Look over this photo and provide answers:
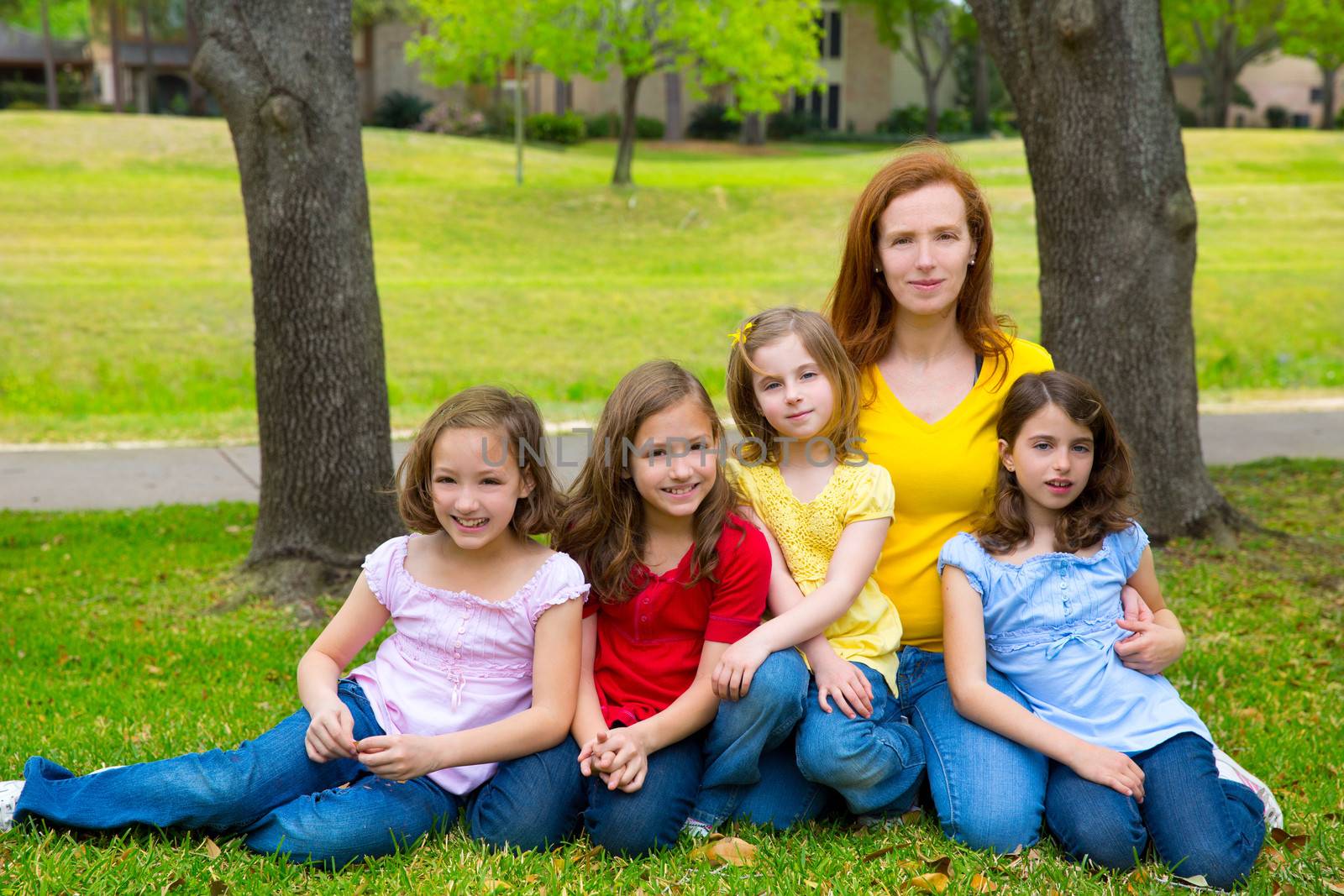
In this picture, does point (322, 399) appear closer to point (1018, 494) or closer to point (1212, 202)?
point (1018, 494)

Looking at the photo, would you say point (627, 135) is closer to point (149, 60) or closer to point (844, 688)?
point (149, 60)

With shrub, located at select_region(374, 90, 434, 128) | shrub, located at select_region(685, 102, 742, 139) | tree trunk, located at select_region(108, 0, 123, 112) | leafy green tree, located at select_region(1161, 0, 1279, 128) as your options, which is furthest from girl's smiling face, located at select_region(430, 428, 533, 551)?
tree trunk, located at select_region(108, 0, 123, 112)

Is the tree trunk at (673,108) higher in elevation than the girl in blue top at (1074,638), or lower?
higher

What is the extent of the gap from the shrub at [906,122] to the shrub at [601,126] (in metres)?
10.6

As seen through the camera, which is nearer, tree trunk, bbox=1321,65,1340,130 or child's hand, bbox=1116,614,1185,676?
child's hand, bbox=1116,614,1185,676

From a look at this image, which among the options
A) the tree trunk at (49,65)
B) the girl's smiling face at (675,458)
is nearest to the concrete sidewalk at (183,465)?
the girl's smiling face at (675,458)

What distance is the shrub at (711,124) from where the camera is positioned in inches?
1591

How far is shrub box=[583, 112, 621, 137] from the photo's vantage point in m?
37.7

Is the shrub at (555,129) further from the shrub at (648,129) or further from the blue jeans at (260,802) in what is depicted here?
the blue jeans at (260,802)

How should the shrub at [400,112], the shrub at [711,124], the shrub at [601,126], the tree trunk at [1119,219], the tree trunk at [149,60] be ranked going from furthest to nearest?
1. the shrub at [711,124]
2. the tree trunk at [149,60]
3. the shrub at [601,126]
4. the shrub at [400,112]
5. the tree trunk at [1119,219]

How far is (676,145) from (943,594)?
118 feet

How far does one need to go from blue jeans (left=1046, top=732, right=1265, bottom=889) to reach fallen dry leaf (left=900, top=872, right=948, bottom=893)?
366 mm

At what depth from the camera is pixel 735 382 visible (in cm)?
331

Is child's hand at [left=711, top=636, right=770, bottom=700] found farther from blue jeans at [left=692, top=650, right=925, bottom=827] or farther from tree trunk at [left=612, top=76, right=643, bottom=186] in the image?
tree trunk at [left=612, top=76, right=643, bottom=186]
